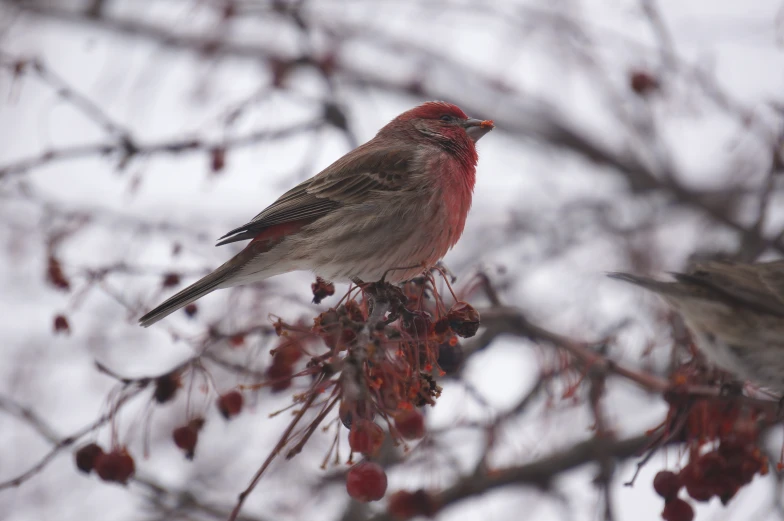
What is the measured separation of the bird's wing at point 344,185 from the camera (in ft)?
16.5

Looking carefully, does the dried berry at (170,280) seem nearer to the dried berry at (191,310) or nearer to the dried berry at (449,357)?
the dried berry at (191,310)

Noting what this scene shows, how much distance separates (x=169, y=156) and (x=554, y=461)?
142 inches

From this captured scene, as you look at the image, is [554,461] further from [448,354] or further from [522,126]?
[522,126]

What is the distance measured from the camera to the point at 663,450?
13.2 feet

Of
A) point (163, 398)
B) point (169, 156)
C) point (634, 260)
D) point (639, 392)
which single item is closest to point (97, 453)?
point (163, 398)

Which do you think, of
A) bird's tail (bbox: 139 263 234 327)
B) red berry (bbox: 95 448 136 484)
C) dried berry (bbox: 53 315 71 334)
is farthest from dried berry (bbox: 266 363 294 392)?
dried berry (bbox: 53 315 71 334)

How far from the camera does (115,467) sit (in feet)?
11.7

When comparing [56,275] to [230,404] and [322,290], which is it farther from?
[322,290]

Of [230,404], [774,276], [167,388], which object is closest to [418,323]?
[167,388]

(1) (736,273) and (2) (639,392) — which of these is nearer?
(1) (736,273)

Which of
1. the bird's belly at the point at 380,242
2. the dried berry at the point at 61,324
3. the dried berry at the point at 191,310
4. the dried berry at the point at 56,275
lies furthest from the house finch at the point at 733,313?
the dried berry at the point at 56,275

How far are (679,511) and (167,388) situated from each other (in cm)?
247

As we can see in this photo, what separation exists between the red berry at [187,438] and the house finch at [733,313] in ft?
8.22

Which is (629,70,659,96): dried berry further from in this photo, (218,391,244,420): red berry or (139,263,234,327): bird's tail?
(218,391,244,420): red berry
